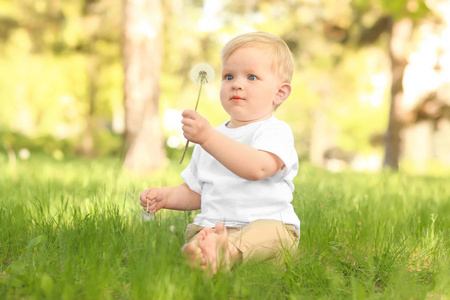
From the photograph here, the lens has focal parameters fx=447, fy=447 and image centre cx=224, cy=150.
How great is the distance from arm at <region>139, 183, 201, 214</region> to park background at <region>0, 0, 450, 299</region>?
71 millimetres

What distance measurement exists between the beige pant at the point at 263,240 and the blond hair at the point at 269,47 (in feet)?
2.47

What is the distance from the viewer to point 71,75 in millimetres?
13633

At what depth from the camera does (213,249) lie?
5.97 feet

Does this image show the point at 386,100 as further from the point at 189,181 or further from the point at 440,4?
the point at 189,181

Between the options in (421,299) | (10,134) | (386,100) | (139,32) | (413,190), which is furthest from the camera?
(386,100)

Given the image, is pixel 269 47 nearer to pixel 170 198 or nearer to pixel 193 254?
pixel 170 198

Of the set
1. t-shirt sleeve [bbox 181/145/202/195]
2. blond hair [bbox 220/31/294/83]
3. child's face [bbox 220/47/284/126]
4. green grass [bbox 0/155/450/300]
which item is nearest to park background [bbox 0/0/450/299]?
green grass [bbox 0/155/450/300]

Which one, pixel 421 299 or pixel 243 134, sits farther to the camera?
pixel 243 134

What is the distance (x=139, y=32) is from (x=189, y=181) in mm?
4720

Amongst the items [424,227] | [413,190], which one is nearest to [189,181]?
[424,227]

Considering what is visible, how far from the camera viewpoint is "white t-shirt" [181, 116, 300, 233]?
6.82 feet

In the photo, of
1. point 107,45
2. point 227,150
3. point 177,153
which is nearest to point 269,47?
point 227,150

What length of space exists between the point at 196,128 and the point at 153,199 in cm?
68

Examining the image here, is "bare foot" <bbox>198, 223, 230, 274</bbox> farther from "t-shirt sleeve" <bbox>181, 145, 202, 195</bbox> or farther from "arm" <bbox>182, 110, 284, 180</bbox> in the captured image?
"t-shirt sleeve" <bbox>181, 145, 202, 195</bbox>
